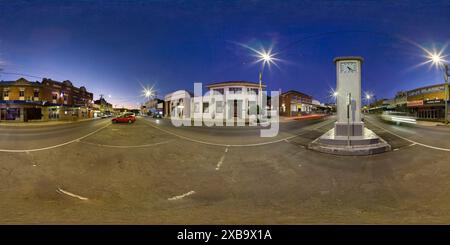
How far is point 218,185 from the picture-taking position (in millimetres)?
5422

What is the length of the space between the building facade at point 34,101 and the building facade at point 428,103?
149 ft

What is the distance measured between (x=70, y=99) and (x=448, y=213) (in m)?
40.8

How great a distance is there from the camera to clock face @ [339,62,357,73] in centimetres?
938

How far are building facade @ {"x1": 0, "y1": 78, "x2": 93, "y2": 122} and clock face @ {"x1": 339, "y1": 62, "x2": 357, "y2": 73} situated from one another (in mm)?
23044

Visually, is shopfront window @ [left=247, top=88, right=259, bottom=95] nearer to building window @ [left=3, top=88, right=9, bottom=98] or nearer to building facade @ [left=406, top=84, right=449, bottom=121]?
building facade @ [left=406, top=84, right=449, bottom=121]

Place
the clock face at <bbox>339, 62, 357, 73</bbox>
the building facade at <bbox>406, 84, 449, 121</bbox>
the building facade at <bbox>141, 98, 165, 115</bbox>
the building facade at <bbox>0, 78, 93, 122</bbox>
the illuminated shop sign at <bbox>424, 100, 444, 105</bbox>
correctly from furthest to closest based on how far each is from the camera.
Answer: the building facade at <bbox>141, 98, 165, 115</bbox> < the building facade at <bbox>406, 84, 449, 121</bbox> < the illuminated shop sign at <bbox>424, 100, 444, 105</bbox> < the building facade at <bbox>0, 78, 93, 122</bbox> < the clock face at <bbox>339, 62, 357, 73</bbox>

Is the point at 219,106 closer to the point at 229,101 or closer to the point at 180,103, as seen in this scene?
the point at 229,101

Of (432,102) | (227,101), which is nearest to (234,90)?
(227,101)

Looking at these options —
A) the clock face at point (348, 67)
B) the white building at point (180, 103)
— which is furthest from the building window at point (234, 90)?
the clock face at point (348, 67)

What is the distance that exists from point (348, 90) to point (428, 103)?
3257 centimetres

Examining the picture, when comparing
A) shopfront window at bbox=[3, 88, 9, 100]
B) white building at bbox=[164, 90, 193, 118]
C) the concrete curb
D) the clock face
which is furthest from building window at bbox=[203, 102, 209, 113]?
the concrete curb

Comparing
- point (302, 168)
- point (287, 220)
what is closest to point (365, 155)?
point (302, 168)

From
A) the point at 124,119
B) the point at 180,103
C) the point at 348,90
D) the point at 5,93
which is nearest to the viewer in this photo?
the point at 348,90

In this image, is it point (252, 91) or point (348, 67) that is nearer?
point (348, 67)
